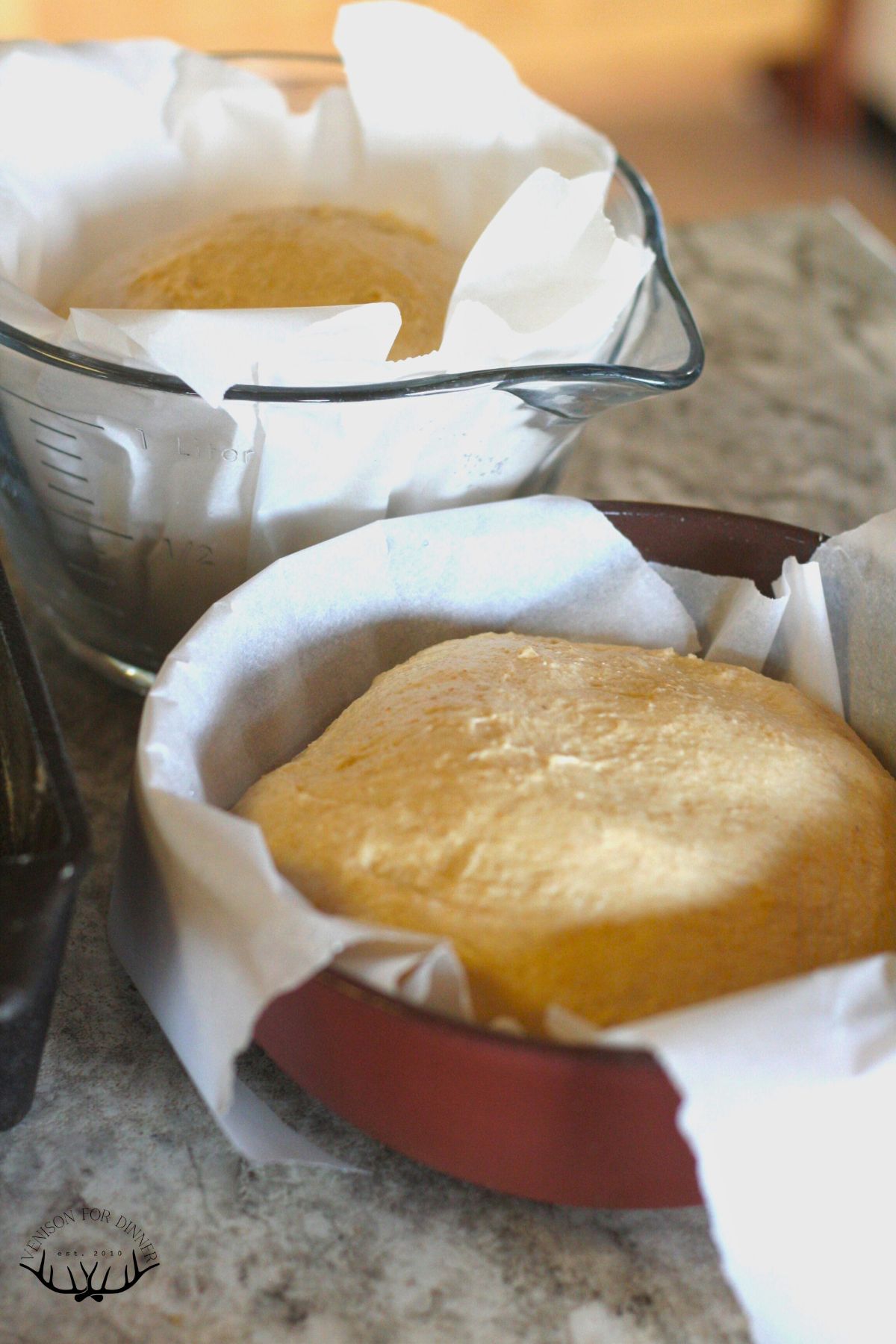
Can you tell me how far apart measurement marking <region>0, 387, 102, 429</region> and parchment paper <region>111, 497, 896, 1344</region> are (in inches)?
4.5

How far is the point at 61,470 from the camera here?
0.62m

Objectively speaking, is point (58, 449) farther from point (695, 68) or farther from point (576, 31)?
point (695, 68)

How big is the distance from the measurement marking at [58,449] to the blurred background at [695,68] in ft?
5.86

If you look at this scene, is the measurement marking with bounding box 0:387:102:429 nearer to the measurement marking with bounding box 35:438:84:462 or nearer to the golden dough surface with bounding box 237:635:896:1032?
the measurement marking with bounding box 35:438:84:462

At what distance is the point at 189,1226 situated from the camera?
47cm

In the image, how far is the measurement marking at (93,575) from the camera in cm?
66

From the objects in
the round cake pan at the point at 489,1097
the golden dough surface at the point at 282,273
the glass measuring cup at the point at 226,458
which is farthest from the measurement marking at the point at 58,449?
the round cake pan at the point at 489,1097

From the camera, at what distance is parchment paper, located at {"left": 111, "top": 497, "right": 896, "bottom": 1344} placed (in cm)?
37

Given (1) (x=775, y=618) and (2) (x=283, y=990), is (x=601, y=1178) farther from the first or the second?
(1) (x=775, y=618)

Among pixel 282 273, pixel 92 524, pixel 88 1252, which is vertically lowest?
pixel 88 1252

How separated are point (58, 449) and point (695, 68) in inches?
97.8

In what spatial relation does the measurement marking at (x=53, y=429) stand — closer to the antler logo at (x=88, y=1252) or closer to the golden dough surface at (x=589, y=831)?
the golden dough surface at (x=589, y=831)

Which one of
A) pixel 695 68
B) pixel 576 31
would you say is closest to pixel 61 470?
pixel 576 31

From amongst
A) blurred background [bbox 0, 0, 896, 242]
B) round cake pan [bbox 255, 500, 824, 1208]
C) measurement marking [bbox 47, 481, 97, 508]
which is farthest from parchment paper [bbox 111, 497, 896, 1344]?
blurred background [bbox 0, 0, 896, 242]
